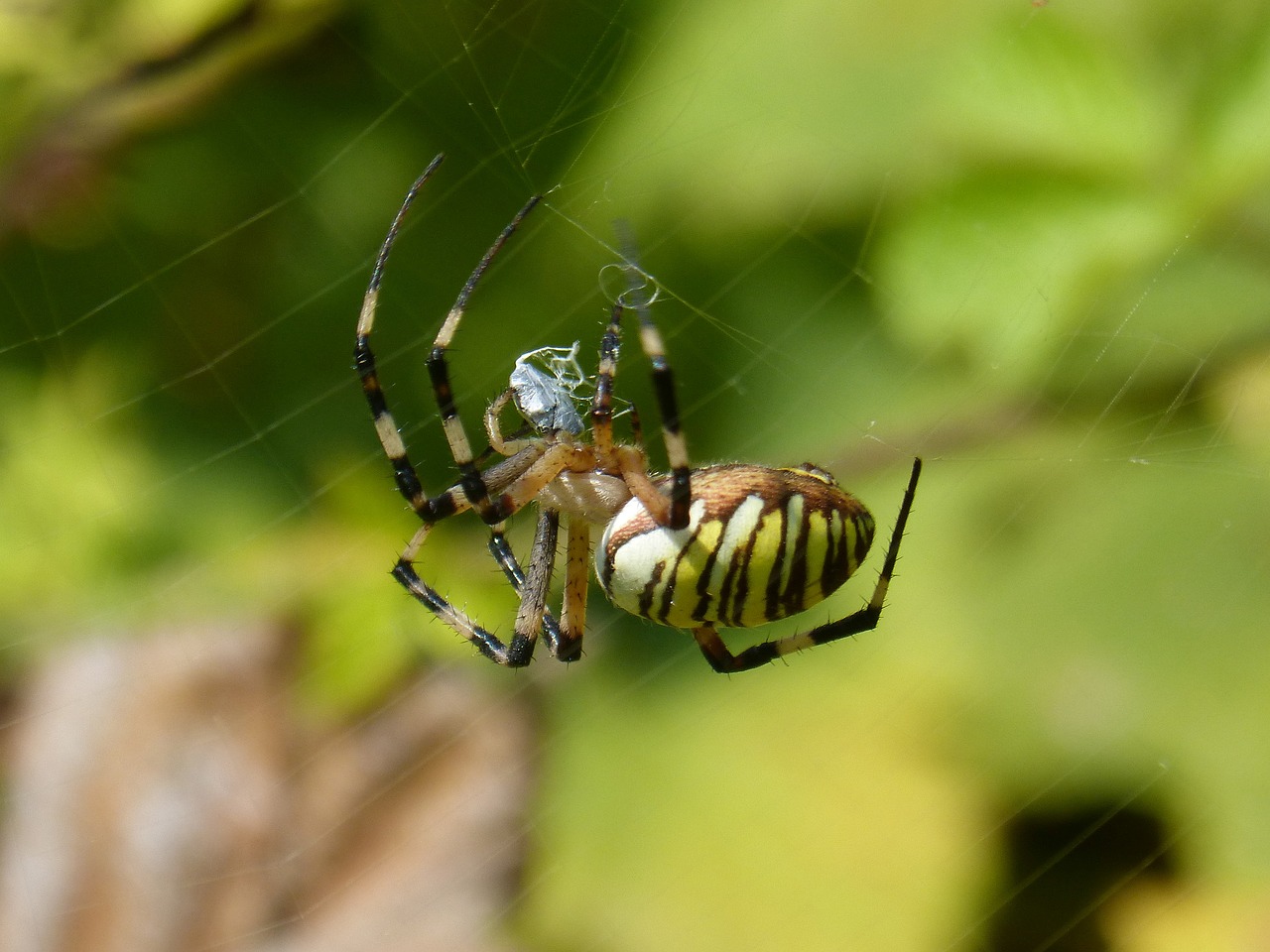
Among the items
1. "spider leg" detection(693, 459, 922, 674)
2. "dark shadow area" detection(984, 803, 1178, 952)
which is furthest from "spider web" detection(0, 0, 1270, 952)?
"spider leg" detection(693, 459, 922, 674)

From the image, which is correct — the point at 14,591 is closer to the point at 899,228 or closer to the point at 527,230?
the point at 527,230

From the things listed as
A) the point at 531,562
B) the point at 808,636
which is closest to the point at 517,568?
the point at 531,562

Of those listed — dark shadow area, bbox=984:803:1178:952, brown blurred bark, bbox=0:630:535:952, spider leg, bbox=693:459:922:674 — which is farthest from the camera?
brown blurred bark, bbox=0:630:535:952

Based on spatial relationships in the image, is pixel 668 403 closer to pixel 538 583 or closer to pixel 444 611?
pixel 538 583

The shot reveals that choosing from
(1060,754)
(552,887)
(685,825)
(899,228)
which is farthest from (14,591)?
(1060,754)

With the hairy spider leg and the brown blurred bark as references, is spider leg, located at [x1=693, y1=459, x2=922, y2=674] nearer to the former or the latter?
the hairy spider leg

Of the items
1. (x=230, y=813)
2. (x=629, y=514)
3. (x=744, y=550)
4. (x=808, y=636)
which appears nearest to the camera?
(x=744, y=550)

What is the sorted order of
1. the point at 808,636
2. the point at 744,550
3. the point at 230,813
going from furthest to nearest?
the point at 230,813 < the point at 808,636 < the point at 744,550
